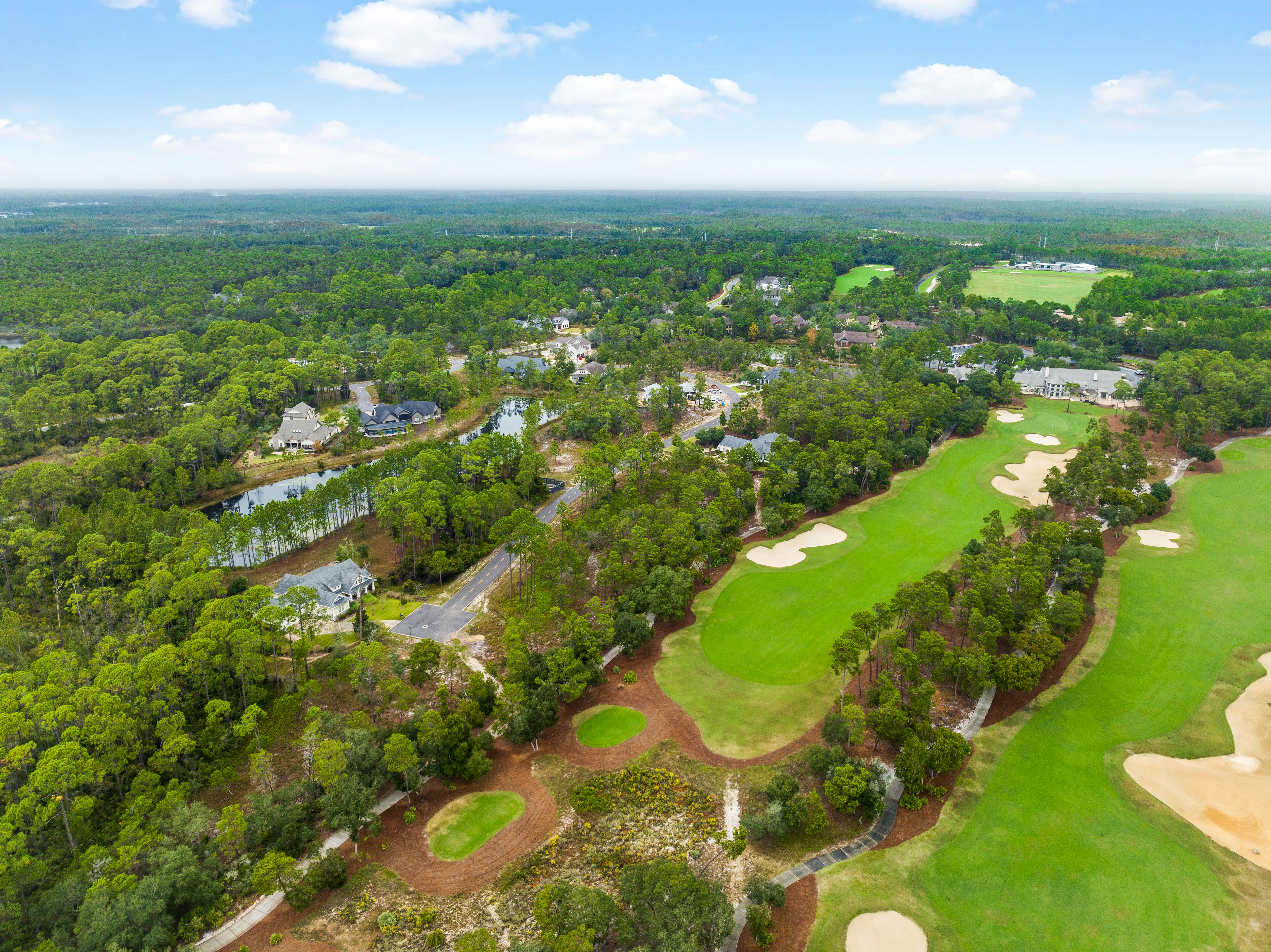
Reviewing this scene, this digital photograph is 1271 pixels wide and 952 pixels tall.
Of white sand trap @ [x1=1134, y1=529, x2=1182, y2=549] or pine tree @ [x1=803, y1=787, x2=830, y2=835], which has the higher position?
white sand trap @ [x1=1134, y1=529, x2=1182, y2=549]

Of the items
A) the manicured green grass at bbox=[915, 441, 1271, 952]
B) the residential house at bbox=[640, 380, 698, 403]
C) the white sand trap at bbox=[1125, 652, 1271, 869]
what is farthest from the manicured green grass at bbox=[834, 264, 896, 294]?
the white sand trap at bbox=[1125, 652, 1271, 869]

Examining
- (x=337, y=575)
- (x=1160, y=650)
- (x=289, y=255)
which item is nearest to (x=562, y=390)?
(x=337, y=575)

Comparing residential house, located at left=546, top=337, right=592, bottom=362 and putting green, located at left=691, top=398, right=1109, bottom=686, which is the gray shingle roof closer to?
putting green, located at left=691, top=398, right=1109, bottom=686

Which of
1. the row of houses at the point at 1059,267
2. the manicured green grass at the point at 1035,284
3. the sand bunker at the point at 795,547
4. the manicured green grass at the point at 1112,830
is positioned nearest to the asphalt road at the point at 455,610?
the sand bunker at the point at 795,547

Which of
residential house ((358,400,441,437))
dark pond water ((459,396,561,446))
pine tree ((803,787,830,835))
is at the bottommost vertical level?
pine tree ((803,787,830,835))

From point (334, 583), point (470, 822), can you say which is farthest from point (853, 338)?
point (470, 822)

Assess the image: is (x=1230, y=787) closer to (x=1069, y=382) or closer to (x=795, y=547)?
(x=795, y=547)
